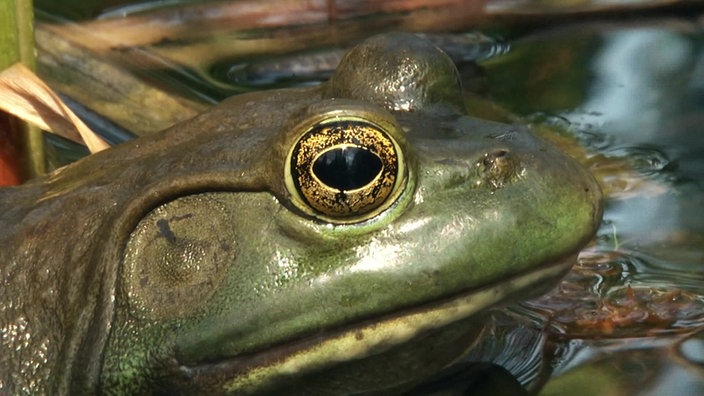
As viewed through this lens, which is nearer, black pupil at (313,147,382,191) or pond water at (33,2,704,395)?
black pupil at (313,147,382,191)

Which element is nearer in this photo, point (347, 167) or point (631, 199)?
point (347, 167)

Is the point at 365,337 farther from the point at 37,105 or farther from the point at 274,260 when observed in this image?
the point at 37,105

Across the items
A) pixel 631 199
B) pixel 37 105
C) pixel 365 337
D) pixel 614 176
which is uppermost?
pixel 37 105

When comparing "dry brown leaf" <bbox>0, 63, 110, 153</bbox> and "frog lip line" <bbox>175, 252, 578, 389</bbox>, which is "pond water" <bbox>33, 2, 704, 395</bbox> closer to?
"frog lip line" <bbox>175, 252, 578, 389</bbox>

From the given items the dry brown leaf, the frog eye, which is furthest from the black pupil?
the dry brown leaf

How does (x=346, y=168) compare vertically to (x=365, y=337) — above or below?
above

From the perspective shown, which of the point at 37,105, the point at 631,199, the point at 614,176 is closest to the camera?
the point at 37,105

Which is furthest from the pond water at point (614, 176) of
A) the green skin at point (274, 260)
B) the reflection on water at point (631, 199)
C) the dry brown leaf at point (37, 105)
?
the dry brown leaf at point (37, 105)

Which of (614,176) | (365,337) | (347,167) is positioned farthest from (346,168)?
(614,176)
